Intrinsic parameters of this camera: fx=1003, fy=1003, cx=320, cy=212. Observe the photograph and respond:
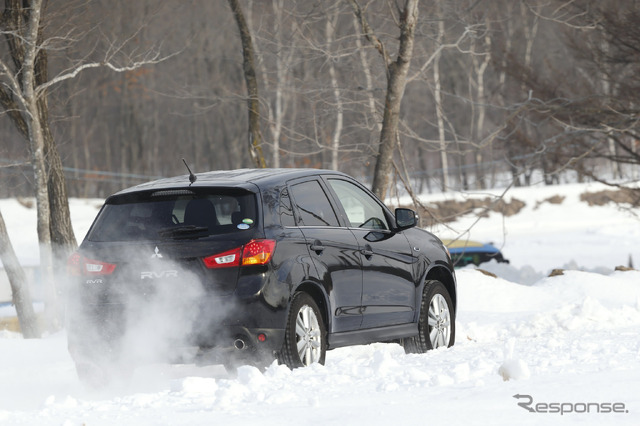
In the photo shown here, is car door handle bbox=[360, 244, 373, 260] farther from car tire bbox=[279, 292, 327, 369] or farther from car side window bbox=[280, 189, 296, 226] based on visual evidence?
car side window bbox=[280, 189, 296, 226]

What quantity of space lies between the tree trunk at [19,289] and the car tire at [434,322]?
7240 millimetres

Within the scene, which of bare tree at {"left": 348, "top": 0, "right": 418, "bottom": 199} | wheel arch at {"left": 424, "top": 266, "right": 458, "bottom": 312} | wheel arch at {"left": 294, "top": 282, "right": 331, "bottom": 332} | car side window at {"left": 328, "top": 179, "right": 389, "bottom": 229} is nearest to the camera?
wheel arch at {"left": 294, "top": 282, "right": 331, "bottom": 332}

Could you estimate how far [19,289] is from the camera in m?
14.7

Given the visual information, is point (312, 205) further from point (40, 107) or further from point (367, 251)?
point (40, 107)

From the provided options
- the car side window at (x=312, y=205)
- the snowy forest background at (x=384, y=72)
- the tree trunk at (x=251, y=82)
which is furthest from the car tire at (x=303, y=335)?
the tree trunk at (x=251, y=82)

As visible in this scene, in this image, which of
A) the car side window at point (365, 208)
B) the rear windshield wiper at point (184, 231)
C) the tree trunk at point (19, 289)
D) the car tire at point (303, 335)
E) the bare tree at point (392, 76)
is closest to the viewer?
the rear windshield wiper at point (184, 231)

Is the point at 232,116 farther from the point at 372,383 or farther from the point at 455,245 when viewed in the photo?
Result: the point at 372,383

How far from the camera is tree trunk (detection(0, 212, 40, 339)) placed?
14.5m

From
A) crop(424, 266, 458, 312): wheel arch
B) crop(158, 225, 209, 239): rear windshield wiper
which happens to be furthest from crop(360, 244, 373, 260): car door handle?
crop(158, 225, 209, 239): rear windshield wiper

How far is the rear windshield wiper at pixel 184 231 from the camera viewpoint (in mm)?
6934

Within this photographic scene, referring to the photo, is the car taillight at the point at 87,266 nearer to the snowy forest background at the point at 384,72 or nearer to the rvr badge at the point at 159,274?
the rvr badge at the point at 159,274

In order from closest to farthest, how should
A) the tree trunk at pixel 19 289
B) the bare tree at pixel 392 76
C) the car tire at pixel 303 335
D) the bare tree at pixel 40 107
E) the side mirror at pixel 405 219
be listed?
the car tire at pixel 303 335 → the side mirror at pixel 405 219 → the bare tree at pixel 40 107 → the tree trunk at pixel 19 289 → the bare tree at pixel 392 76

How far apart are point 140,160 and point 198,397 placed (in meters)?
49.7

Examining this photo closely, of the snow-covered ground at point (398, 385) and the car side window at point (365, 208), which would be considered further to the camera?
the car side window at point (365, 208)
